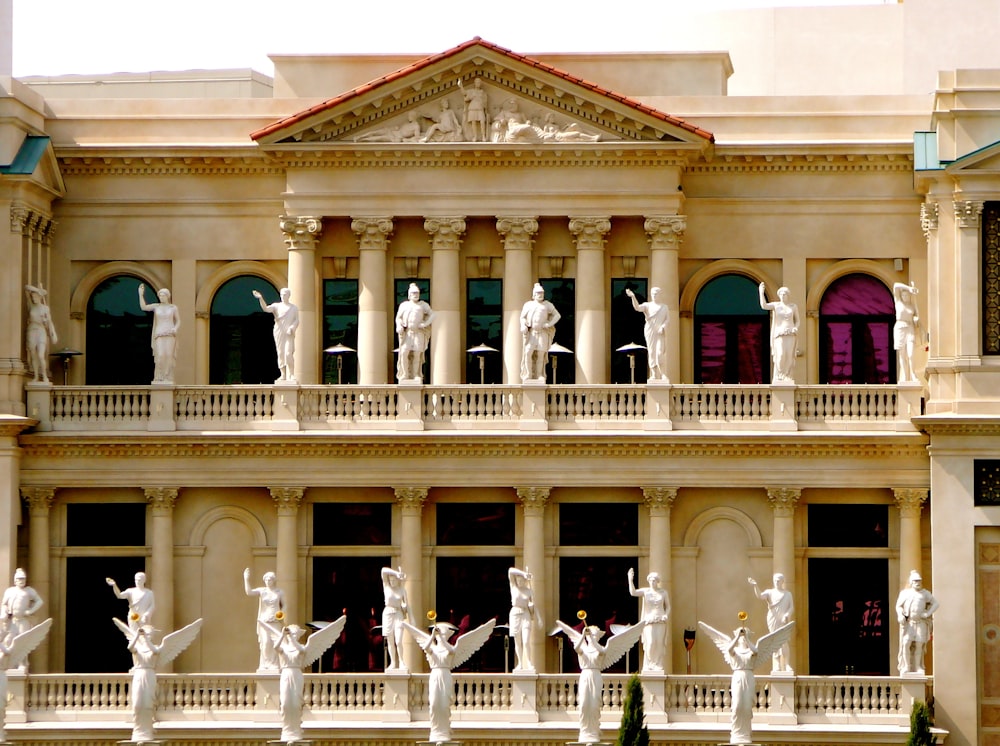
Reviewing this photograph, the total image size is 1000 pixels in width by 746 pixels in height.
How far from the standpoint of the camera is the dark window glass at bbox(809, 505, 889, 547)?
56.5 m

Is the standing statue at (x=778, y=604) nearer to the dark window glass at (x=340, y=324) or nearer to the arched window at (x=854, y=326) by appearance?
the arched window at (x=854, y=326)

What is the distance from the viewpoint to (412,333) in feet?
183

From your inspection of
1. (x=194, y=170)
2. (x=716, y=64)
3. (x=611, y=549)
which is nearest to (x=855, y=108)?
(x=716, y=64)

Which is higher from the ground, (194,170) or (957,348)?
(194,170)

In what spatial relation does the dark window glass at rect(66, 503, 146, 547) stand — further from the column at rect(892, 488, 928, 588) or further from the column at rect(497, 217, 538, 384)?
the column at rect(892, 488, 928, 588)

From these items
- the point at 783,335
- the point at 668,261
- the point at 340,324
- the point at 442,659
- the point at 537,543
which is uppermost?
the point at 668,261

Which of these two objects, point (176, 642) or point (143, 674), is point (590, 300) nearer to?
point (176, 642)

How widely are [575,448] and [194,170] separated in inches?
454

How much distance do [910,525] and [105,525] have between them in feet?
61.4

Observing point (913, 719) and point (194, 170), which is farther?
point (194, 170)

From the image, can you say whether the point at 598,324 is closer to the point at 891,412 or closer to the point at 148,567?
the point at 891,412

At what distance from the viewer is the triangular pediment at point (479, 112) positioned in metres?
56.3

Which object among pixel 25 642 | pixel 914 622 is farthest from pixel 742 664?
pixel 25 642

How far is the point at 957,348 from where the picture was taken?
180 ft
